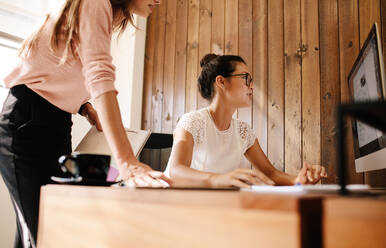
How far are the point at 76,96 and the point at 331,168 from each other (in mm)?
1389

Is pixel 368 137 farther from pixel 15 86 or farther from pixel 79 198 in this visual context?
pixel 15 86

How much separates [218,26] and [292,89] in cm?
78

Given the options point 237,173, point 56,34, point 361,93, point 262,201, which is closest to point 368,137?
point 361,93

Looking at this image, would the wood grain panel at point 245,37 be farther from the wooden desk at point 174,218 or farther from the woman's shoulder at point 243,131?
the wooden desk at point 174,218

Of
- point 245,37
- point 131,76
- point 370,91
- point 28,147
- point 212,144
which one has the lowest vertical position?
point 28,147

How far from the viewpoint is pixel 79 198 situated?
0.68 metres

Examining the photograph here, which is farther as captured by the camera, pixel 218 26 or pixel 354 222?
pixel 218 26

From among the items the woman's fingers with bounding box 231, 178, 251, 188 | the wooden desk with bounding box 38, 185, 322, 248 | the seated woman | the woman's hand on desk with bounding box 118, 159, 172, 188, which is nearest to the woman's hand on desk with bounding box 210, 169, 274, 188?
the woman's fingers with bounding box 231, 178, 251, 188

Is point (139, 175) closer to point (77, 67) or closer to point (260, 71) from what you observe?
point (77, 67)

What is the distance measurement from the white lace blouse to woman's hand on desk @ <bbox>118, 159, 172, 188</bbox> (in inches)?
33.8

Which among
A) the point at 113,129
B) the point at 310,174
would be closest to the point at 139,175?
the point at 113,129

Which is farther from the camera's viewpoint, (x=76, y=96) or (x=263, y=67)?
(x=263, y=67)

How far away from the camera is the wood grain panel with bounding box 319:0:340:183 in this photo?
1.82 metres

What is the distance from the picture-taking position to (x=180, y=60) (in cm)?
263
